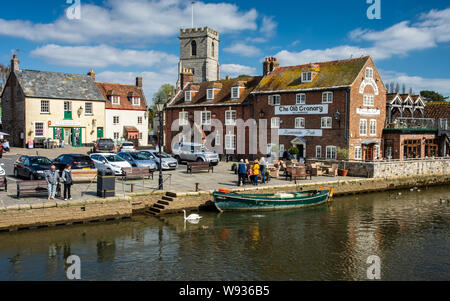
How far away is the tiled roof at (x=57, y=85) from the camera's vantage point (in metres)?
45.4

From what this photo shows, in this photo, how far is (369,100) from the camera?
118ft

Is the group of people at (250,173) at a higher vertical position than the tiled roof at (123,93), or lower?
lower

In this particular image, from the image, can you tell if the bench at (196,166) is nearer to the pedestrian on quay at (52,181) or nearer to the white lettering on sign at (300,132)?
the pedestrian on quay at (52,181)

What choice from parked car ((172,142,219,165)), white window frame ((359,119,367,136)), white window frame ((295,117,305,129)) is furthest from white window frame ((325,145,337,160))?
parked car ((172,142,219,165))

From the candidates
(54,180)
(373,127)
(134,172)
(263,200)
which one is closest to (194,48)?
(373,127)

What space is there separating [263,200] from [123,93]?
127ft

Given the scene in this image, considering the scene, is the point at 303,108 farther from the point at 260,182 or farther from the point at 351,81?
the point at 260,182

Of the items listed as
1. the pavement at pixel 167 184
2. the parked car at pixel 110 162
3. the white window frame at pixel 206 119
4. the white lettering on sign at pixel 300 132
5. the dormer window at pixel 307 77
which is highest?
the dormer window at pixel 307 77

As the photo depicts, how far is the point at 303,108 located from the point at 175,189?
18.7 m

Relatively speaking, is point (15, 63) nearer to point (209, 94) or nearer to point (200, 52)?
point (209, 94)

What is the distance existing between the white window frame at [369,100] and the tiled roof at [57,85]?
33.2 metres

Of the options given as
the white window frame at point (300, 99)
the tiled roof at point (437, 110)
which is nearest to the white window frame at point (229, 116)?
the white window frame at point (300, 99)

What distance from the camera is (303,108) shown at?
3688 centimetres
